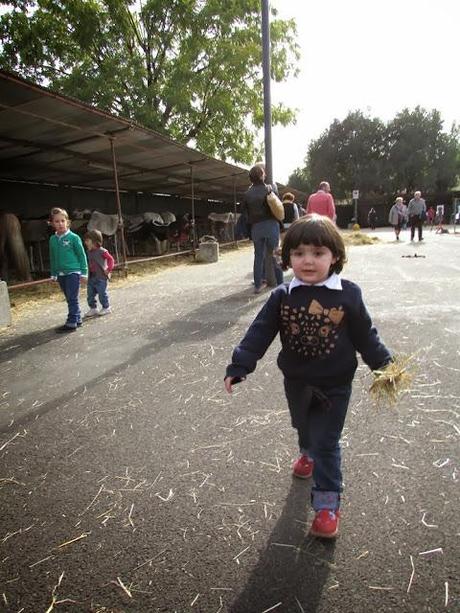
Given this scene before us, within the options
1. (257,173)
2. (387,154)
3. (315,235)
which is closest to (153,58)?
(257,173)

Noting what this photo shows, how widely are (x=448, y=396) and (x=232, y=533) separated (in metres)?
2.16

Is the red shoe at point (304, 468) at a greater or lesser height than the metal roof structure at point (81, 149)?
lesser

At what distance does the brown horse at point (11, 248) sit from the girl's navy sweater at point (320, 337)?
382 inches

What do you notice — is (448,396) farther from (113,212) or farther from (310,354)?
(113,212)

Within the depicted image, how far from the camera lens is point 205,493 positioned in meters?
2.27

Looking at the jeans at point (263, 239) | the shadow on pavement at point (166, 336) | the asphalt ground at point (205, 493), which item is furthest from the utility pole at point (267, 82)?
the asphalt ground at point (205, 493)

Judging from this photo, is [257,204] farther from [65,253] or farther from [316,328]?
[316,328]

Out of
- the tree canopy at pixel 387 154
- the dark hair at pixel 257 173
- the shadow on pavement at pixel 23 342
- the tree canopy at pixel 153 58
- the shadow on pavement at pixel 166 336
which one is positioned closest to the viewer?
the shadow on pavement at pixel 166 336

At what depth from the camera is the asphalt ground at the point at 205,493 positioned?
168 centimetres

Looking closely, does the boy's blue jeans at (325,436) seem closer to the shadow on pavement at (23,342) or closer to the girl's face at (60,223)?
the shadow on pavement at (23,342)

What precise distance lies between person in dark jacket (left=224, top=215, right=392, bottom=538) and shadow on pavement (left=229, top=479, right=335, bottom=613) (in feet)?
0.34

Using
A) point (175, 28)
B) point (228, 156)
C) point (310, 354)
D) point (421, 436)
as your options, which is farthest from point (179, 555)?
point (175, 28)

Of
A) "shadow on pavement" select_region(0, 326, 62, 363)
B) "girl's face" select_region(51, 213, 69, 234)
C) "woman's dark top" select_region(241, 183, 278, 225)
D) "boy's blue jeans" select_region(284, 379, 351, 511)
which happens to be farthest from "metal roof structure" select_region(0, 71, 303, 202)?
"boy's blue jeans" select_region(284, 379, 351, 511)

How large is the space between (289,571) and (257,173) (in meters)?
6.05
